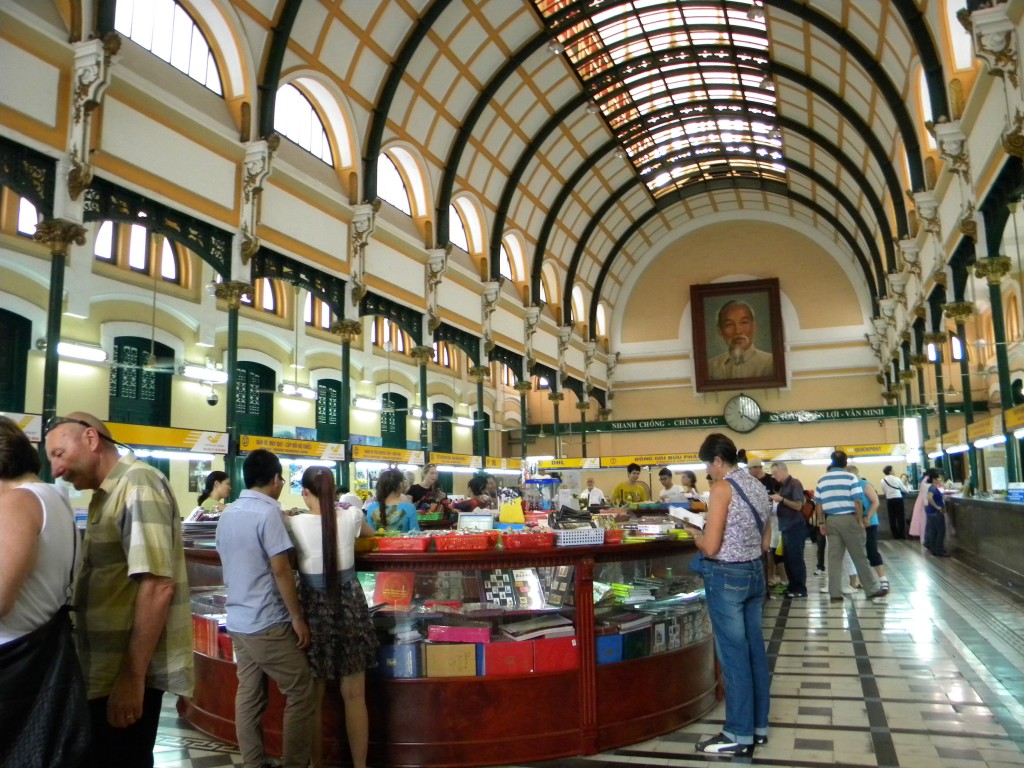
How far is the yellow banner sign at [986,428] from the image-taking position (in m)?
11.6

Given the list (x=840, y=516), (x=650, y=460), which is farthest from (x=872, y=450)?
(x=840, y=516)

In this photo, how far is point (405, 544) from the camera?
3990 millimetres

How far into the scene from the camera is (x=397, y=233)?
15.9 meters

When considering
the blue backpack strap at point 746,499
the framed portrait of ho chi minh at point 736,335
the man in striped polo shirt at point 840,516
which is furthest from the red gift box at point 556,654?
the framed portrait of ho chi minh at point 736,335

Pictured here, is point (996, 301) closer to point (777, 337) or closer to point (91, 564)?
point (91, 564)

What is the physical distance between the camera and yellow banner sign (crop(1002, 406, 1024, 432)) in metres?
9.99

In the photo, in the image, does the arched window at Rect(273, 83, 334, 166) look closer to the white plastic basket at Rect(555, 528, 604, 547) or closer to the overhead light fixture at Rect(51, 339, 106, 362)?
the overhead light fixture at Rect(51, 339, 106, 362)

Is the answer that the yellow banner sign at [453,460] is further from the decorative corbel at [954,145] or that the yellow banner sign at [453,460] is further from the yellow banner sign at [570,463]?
the decorative corbel at [954,145]

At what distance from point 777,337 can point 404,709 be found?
92.4ft

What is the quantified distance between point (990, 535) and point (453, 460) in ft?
36.7

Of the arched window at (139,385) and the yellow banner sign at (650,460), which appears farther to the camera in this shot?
the yellow banner sign at (650,460)

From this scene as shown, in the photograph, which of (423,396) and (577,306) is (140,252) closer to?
(423,396)

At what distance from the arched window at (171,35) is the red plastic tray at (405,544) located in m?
9.53

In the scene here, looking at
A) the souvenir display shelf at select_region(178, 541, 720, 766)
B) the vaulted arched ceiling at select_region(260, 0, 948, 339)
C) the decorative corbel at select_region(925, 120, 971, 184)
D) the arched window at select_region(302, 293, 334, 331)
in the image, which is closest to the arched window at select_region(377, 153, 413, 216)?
the vaulted arched ceiling at select_region(260, 0, 948, 339)
